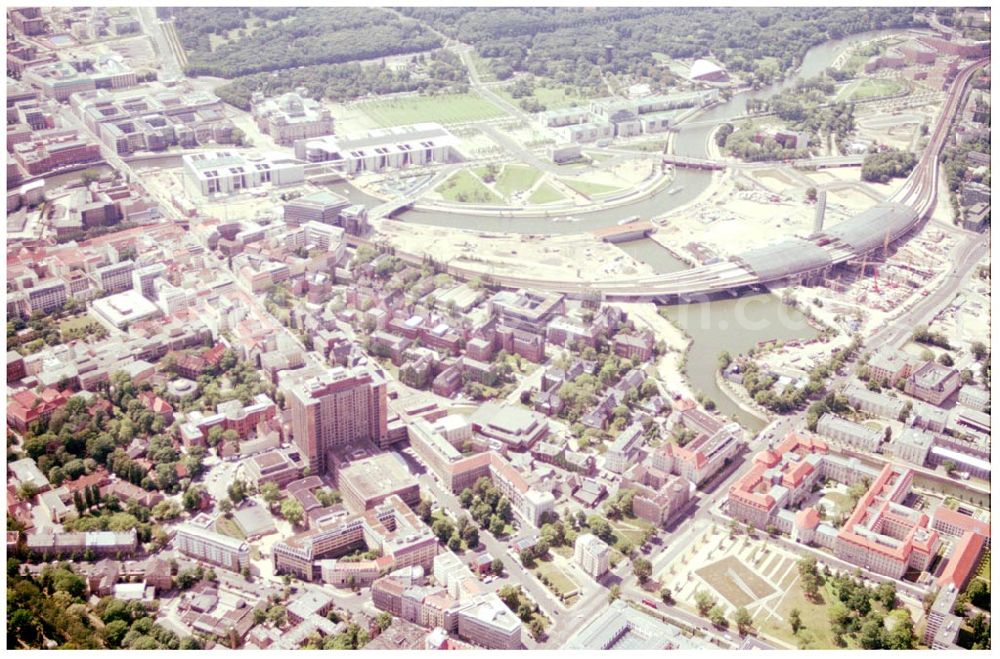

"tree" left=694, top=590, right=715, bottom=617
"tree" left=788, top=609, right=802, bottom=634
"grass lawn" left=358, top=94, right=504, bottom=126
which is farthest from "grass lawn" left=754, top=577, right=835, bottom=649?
"grass lawn" left=358, top=94, right=504, bottom=126

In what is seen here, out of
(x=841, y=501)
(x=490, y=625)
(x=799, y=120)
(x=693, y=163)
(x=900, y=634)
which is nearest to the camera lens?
(x=490, y=625)

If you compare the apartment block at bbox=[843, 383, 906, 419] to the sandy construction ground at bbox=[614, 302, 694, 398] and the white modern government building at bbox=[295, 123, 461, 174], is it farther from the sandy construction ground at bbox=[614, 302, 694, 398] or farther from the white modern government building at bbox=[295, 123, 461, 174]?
the white modern government building at bbox=[295, 123, 461, 174]

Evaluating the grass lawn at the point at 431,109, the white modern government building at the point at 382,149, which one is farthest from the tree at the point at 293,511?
the grass lawn at the point at 431,109

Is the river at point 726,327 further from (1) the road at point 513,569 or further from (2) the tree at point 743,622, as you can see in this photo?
(2) the tree at point 743,622

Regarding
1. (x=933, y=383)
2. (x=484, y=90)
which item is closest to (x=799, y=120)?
(x=484, y=90)

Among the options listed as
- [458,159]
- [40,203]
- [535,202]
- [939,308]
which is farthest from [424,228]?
[939,308]

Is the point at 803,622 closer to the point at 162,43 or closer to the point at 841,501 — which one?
the point at 841,501
